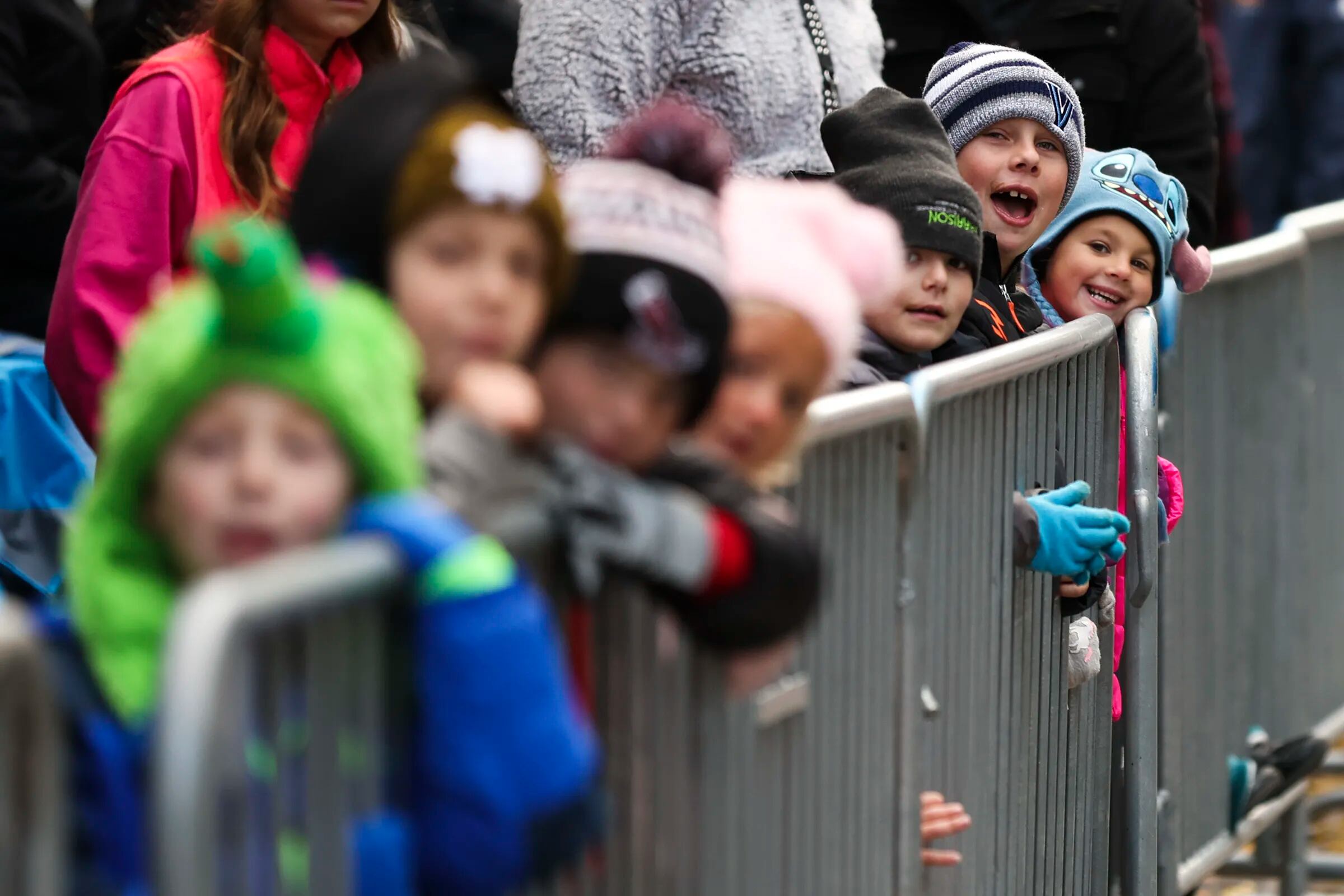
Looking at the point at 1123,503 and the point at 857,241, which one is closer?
the point at 857,241

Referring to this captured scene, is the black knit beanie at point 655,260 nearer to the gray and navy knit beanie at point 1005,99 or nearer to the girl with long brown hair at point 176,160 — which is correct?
the girl with long brown hair at point 176,160

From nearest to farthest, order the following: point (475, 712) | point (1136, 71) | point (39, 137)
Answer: point (475, 712) → point (39, 137) → point (1136, 71)

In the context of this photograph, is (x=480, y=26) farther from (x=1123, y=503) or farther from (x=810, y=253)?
(x=810, y=253)

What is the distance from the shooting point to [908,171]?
3.87 metres

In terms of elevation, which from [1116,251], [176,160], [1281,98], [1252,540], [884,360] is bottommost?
[1281,98]

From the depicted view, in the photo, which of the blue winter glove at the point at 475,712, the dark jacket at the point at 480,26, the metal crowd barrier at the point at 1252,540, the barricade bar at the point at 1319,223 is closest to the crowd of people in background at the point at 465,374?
the blue winter glove at the point at 475,712

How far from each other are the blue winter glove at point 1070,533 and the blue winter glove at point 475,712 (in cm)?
187

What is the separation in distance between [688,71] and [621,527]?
2.26 metres

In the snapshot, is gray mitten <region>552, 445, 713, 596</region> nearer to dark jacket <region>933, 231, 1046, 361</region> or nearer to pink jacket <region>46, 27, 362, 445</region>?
pink jacket <region>46, 27, 362, 445</region>

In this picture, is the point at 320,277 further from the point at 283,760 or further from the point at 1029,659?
the point at 1029,659

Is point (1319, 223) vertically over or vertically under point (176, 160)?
under

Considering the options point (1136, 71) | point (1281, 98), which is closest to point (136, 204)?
point (1136, 71)

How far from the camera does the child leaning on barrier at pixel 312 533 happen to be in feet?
6.28

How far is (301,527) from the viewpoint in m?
1.96
